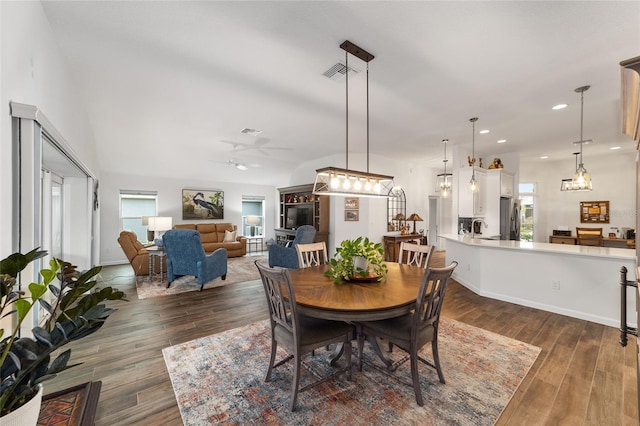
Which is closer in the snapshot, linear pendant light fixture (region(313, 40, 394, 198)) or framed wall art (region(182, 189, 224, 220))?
linear pendant light fixture (region(313, 40, 394, 198))

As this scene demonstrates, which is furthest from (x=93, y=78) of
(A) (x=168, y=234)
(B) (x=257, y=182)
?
(B) (x=257, y=182)

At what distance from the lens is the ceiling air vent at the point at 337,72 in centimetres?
267

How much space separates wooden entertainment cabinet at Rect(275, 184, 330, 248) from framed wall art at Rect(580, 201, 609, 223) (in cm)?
692

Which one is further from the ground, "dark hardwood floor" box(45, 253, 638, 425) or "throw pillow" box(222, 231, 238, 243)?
"throw pillow" box(222, 231, 238, 243)

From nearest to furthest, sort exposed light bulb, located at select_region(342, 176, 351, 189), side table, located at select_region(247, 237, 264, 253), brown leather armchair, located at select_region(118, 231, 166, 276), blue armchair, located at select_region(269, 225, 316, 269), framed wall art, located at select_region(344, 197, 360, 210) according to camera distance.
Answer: exposed light bulb, located at select_region(342, 176, 351, 189)
brown leather armchair, located at select_region(118, 231, 166, 276)
blue armchair, located at select_region(269, 225, 316, 269)
framed wall art, located at select_region(344, 197, 360, 210)
side table, located at select_region(247, 237, 264, 253)

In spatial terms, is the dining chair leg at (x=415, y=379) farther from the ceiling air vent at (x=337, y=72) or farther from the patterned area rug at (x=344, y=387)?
the ceiling air vent at (x=337, y=72)

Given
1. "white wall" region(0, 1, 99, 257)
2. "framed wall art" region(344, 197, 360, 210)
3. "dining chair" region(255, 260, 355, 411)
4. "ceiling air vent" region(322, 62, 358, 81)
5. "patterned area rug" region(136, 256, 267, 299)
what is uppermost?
"ceiling air vent" region(322, 62, 358, 81)

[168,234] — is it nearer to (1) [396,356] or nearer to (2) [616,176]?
(1) [396,356]

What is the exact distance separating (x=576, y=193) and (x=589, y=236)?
5.16 feet

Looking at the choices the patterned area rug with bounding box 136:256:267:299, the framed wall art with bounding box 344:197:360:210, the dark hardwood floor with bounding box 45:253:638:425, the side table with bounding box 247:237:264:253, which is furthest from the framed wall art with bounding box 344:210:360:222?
the side table with bounding box 247:237:264:253

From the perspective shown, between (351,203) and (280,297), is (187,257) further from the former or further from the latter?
(351,203)

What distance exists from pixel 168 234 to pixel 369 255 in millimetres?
3665

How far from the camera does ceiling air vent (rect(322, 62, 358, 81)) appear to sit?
105 inches

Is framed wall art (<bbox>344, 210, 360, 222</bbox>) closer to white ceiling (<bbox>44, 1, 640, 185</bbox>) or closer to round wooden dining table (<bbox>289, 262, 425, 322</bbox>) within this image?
white ceiling (<bbox>44, 1, 640, 185</bbox>)
